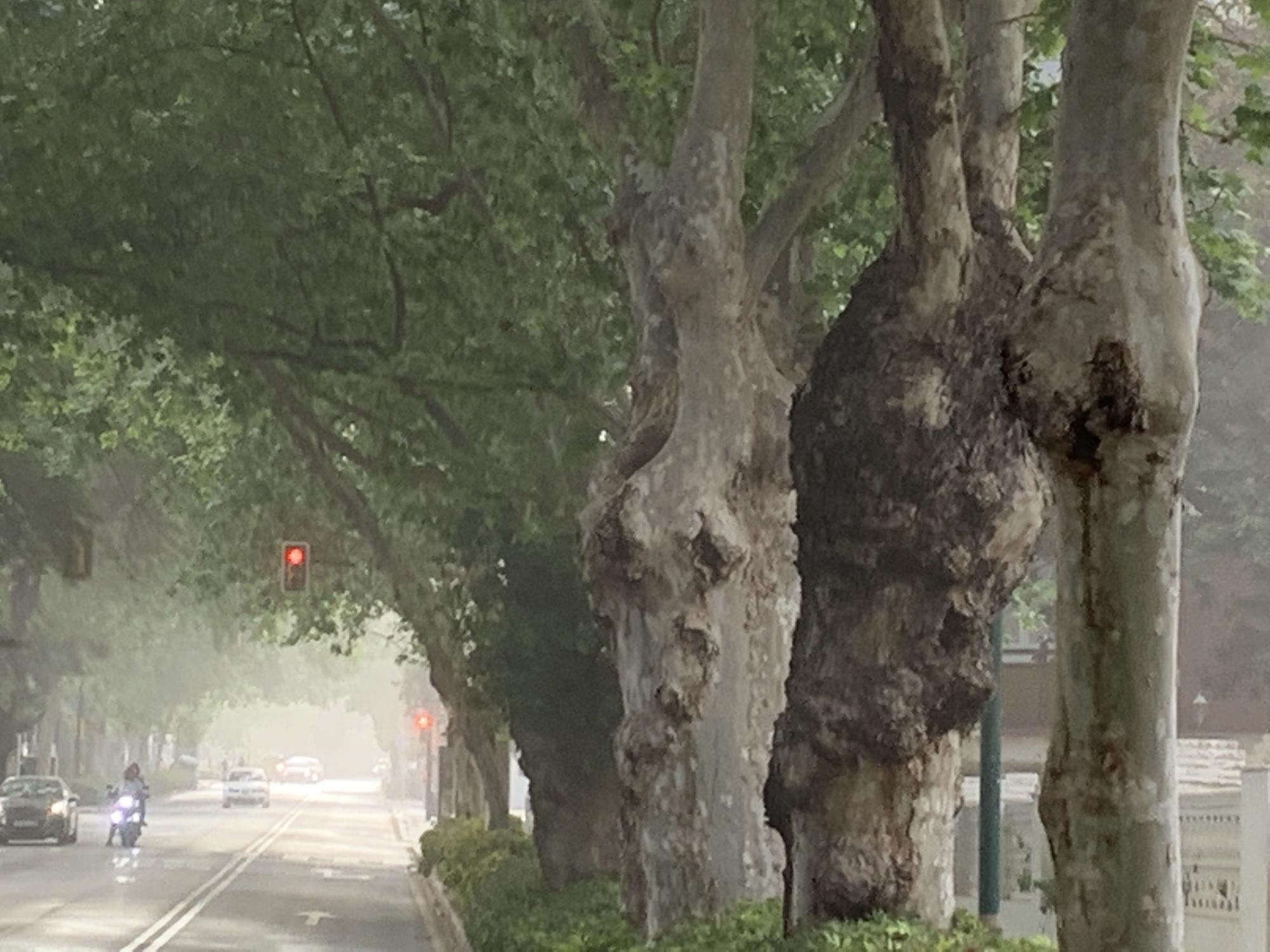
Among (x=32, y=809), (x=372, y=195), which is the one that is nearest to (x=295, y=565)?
(x=372, y=195)

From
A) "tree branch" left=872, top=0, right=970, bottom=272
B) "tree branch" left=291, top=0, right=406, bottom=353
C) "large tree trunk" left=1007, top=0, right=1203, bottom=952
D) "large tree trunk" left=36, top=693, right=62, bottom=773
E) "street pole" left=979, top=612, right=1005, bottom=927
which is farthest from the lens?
"large tree trunk" left=36, top=693, right=62, bottom=773

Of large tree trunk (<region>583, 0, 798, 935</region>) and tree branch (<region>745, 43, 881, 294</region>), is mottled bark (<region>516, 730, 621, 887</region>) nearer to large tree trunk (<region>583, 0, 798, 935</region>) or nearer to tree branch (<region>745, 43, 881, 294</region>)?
large tree trunk (<region>583, 0, 798, 935</region>)

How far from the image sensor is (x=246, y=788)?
9019 cm

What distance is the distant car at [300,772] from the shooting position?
16588 centimetres

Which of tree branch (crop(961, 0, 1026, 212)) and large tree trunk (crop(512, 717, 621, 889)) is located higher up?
tree branch (crop(961, 0, 1026, 212))

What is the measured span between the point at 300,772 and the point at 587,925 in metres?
152

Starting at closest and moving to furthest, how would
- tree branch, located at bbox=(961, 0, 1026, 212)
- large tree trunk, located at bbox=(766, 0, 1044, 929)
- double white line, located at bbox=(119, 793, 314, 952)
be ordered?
1. large tree trunk, located at bbox=(766, 0, 1044, 929)
2. tree branch, located at bbox=(961, 0, 1026, 212)
3. double white line, located at bbox=(119, 793, 314, 952)

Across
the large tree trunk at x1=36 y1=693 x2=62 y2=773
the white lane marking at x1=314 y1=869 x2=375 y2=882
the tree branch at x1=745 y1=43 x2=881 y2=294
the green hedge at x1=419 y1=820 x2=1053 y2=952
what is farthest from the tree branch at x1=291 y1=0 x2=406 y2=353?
the large tree trunk at x1=36 y1=693 x2=62 y2=773

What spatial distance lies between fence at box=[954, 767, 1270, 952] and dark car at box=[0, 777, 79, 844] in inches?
1189

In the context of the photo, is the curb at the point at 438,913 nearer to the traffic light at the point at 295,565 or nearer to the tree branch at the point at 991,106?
the traffic light at the point at 295,565

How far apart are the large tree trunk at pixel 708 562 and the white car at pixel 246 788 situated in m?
76.8

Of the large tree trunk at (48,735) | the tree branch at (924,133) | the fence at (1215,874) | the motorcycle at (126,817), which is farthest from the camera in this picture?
the large tree trunk at (48,735)

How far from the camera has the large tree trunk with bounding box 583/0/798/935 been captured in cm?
1398

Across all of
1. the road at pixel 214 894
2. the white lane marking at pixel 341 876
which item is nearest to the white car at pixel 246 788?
the road at pixel 214 894
